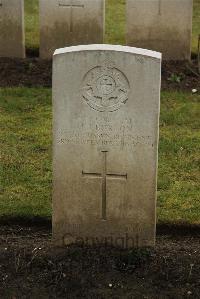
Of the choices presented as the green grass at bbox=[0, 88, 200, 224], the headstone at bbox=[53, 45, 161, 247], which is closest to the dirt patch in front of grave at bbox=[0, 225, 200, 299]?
the headstone at bbox=[53, 45, 161, 247]

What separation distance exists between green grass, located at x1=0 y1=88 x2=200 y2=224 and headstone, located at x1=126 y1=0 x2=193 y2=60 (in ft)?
4.17

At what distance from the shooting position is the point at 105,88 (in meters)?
5.03

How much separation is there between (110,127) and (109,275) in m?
1.01

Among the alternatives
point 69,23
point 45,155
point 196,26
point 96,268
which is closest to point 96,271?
point 96,268

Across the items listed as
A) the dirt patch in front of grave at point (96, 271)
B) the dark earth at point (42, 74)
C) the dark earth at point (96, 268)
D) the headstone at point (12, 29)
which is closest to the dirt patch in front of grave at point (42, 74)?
the dark earth at point (42, 74)

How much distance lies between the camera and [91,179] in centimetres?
524

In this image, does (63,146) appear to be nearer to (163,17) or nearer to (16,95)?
(16,95)

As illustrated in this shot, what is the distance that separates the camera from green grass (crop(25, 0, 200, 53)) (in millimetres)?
10594

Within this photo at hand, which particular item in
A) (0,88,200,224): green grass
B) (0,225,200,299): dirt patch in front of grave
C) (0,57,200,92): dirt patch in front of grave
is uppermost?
(0,57,200,92): dirt patch in front of grave

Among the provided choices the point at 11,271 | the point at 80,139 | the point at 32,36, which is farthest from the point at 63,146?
the point at 32,36

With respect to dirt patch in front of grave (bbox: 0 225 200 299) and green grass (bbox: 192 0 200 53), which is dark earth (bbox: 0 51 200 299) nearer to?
dirt patch in front of grave (bbox: 0 225 200 299)

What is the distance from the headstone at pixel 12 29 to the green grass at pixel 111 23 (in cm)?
57

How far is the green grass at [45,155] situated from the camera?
6099 millimetres

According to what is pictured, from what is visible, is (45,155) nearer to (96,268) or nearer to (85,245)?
(85,245)
